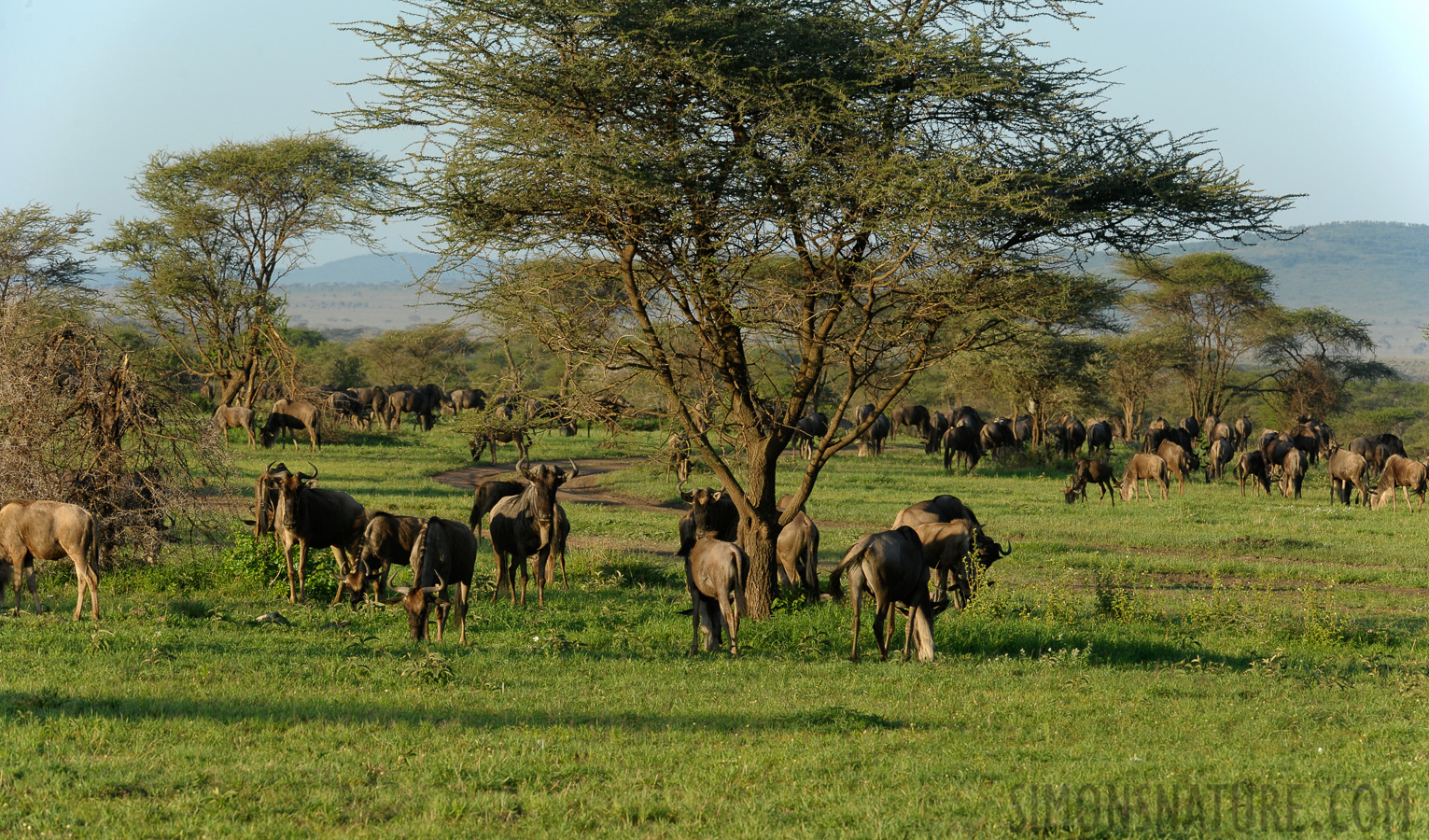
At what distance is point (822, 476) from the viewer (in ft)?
98.7

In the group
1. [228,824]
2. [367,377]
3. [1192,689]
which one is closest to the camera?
[228,824]

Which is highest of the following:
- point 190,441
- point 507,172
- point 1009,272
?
point 507,172

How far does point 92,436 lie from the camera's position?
12648mm

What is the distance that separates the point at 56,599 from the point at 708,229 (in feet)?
25.1

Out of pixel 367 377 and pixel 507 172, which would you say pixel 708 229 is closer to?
pixel 507 172

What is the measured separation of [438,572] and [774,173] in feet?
16.0

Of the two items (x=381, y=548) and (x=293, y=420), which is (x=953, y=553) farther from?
(x=293, y=420)

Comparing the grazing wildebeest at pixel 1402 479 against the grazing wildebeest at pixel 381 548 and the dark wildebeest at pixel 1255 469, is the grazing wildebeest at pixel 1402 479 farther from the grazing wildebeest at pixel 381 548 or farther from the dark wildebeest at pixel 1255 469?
the grazing wildebeest at pixel 381 548

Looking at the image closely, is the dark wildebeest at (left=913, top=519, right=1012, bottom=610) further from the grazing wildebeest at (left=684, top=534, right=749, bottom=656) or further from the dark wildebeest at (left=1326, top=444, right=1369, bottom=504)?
the dark wildebeest at (left=1326, top=444, right=1369, bottom=504)

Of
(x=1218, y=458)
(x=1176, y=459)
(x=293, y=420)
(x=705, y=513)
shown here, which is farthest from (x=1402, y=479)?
(x=293, y=420)

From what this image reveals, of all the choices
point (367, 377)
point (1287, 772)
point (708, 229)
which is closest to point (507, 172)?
point (708, 229)

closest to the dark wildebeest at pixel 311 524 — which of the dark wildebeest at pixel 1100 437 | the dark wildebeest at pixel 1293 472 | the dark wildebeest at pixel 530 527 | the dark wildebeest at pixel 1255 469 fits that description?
the dark wildebeest at pixel 530 527

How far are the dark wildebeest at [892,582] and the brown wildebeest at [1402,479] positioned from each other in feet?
69.6

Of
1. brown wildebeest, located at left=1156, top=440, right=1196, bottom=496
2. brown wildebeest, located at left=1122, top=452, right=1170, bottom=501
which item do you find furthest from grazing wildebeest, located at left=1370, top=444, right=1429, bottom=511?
brown wildebeest, located at left=1122, top=452, right=1170, bottom=501
